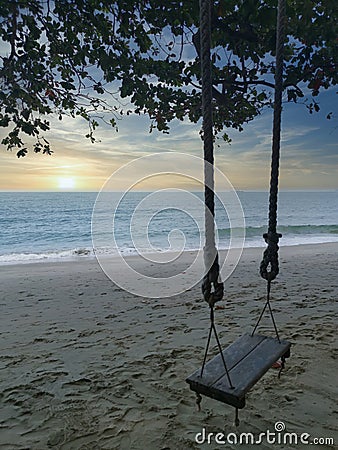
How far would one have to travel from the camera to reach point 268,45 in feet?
10.2

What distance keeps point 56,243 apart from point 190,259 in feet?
34.3

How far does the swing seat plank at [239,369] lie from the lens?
1.54 m

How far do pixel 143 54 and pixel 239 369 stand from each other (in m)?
3.34

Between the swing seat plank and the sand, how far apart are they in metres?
0.42

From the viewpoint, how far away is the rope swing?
135 cm

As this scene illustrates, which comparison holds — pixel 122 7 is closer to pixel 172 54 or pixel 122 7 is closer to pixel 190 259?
pixel 172 54

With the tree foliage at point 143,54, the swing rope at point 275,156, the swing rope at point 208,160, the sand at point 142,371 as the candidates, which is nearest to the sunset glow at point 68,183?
the sand at point 142,371

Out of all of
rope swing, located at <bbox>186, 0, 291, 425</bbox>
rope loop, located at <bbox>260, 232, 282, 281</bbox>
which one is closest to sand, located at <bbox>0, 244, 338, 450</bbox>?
rope swing, located at <bbox>186, 0, 291, 425</bbox>

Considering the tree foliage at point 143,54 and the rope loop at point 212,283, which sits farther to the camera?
the tree foliage at point 143,54

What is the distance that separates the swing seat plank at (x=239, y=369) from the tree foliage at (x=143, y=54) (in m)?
2.47

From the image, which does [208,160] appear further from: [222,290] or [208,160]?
[222,290]

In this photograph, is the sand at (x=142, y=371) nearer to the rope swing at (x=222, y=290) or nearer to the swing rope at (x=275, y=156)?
the rope swing at (x=222, y=290)

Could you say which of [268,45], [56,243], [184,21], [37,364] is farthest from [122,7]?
[56,243]

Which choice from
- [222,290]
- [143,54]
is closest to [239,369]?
[222,290]
